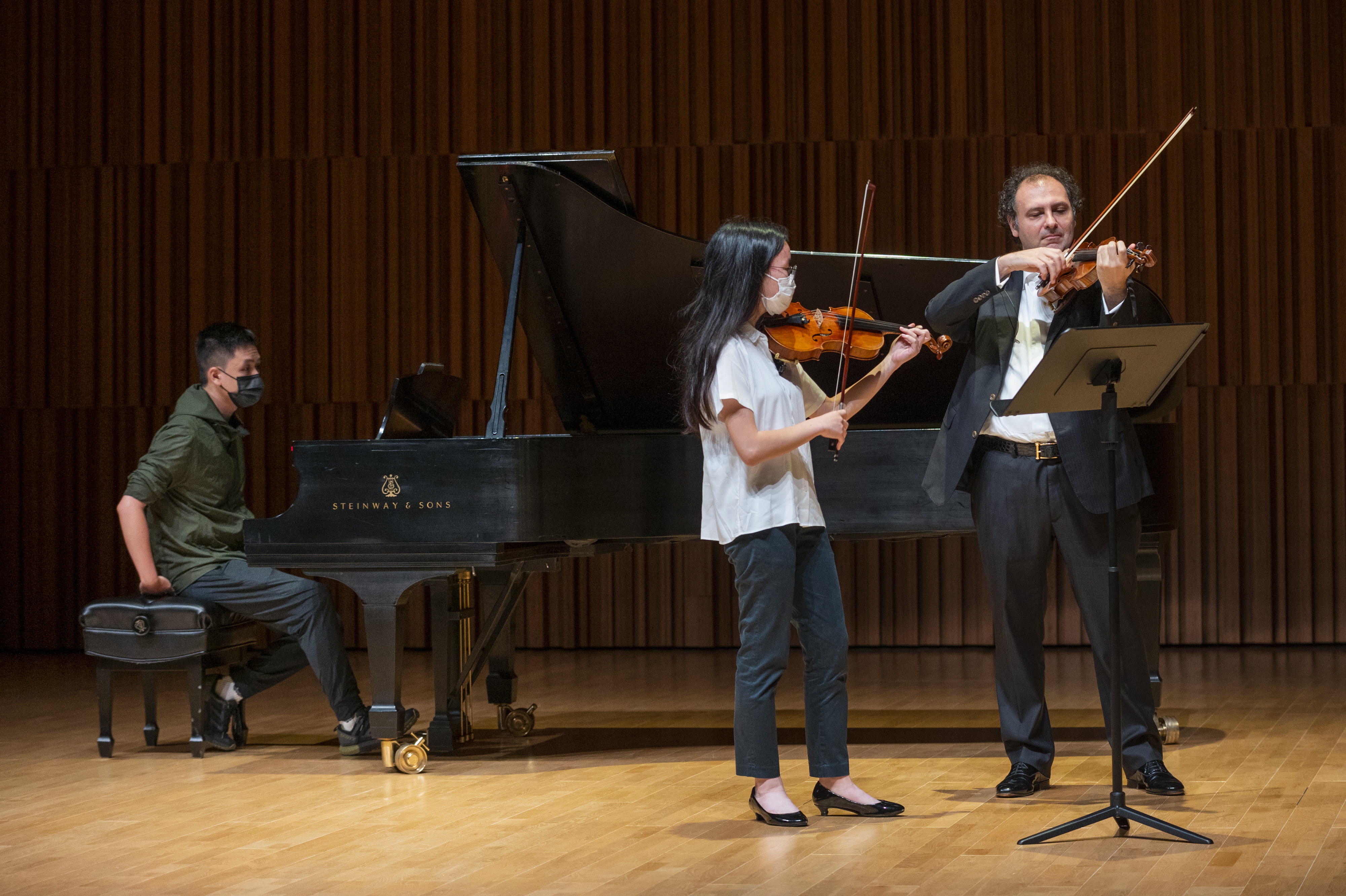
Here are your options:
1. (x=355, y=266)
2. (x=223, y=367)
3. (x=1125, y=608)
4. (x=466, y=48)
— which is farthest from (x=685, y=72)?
(x=1125, y=608)

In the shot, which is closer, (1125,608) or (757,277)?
→ (757,277)

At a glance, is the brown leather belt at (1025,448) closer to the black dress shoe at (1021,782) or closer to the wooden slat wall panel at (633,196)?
the black dress shoe at (1021,782)

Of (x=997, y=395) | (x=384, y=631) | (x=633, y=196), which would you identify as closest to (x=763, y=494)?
(x=997, y=395)

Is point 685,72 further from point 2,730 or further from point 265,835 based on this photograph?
point 265,835

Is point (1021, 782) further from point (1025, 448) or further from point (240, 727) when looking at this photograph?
point (240, 727)

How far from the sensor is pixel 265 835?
327 cm

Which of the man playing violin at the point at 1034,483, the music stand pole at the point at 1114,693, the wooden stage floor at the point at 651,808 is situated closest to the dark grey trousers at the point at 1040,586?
the man playing violin at the point at 1034,483

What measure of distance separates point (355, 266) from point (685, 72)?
2105 mm

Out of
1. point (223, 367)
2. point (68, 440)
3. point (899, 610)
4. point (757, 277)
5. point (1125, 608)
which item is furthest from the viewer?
point (68, 440)

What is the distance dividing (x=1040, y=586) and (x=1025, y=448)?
346 mm

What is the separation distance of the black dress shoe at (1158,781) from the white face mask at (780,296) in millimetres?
1415

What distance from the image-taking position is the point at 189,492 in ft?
15.1

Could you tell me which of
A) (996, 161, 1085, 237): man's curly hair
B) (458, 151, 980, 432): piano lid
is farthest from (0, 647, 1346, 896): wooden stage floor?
(996, 161, 1085, 237): man's curly hair

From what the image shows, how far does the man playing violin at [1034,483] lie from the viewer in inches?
131
